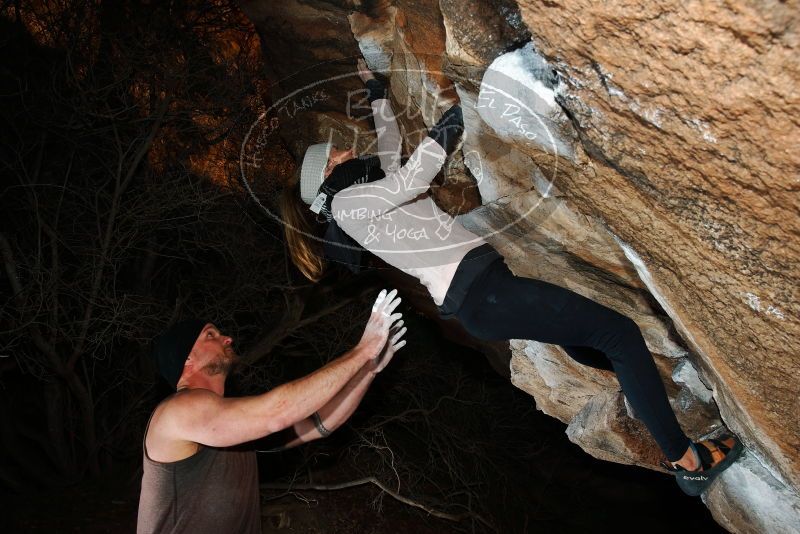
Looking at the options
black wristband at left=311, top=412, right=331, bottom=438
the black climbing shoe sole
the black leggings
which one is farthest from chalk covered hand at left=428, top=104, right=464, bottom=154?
the black climbing shoe sole

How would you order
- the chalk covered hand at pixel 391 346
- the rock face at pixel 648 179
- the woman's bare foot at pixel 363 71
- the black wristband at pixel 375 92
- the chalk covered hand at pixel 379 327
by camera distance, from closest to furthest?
the rock face at pixel 648 179
the chalk covered hand at pixel 379 327
the chalk covered hand at pixel 391 346
the black wristband at pixel 375 92
the woman's bare foot at pixel 363 71

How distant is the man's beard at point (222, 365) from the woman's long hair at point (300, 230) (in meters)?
0.54

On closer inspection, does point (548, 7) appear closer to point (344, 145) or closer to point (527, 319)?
point (527, 319)

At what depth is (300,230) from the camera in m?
2.63

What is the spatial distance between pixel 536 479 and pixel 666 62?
10.2 m

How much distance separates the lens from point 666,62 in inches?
58.6

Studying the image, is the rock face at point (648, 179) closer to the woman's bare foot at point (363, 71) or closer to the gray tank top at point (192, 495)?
the woman's bare foot at point (363, 71)

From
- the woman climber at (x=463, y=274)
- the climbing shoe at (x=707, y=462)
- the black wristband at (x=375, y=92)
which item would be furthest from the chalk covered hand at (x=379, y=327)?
the climbing shoe at (x=707, y=462)

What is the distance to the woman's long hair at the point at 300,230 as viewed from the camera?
2.62m

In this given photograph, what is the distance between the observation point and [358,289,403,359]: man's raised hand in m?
2.21

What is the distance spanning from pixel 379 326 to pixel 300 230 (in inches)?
26.0

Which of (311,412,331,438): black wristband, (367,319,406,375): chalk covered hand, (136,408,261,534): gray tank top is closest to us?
(136,408,261,534): gray tank top

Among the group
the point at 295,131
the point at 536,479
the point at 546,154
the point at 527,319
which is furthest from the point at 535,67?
the point at 536,479

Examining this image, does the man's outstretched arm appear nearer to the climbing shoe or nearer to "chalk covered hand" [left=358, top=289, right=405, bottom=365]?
"chalk covered hand" [left=358, top=289, right=405, bottom=365]
